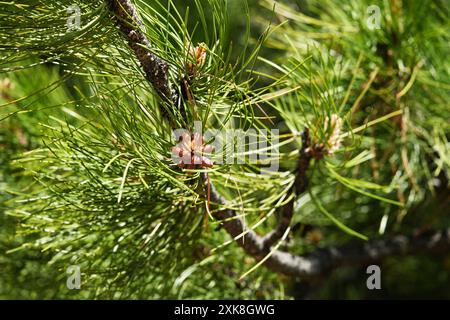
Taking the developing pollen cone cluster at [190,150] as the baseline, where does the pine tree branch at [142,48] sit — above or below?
above

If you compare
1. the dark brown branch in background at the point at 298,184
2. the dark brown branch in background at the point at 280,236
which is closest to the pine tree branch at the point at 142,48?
the dark brown branch in background at the point at 280,236

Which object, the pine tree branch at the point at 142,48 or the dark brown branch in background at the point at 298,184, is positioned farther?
the dark brown branch in background at the point at 298,184

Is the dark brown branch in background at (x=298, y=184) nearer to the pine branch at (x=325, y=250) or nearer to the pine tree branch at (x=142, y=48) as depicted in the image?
the pine branch at (x=325, y=250)

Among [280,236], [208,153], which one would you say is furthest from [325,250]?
[208,153]

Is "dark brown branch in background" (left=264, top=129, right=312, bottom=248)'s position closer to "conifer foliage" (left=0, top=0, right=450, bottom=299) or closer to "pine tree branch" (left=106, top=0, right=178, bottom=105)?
"conifer foliage" (left=0, top=0, right=450, bottom=299)

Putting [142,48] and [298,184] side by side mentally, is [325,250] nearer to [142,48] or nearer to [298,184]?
[298,184]

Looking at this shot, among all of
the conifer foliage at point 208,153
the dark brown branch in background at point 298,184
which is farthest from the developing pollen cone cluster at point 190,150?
the dark brown branch in background at point 298,184

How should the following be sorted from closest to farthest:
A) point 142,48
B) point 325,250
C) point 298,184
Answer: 1. point 142,48
2. point 298,184
3. point 325,250
